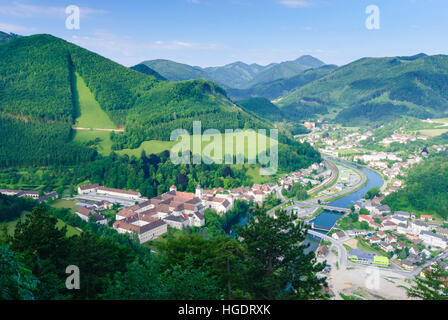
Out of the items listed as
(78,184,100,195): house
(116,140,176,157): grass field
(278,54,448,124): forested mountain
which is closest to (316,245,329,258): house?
(78,184,100,195): house

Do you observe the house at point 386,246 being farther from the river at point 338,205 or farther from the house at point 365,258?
the river at point 338,205

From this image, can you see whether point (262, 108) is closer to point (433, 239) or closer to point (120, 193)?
point (120, 193)

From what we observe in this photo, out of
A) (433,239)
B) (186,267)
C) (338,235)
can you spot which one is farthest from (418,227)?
(186,267)

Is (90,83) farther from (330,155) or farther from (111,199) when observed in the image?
(330,155)

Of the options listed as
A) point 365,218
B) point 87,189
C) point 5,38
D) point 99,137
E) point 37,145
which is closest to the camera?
point 365,218

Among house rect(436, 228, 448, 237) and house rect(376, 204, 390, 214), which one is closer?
house rect(436, 228, 448, 237)

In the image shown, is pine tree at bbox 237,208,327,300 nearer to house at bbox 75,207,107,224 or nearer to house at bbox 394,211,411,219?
house at bbox 75,207,107,224
